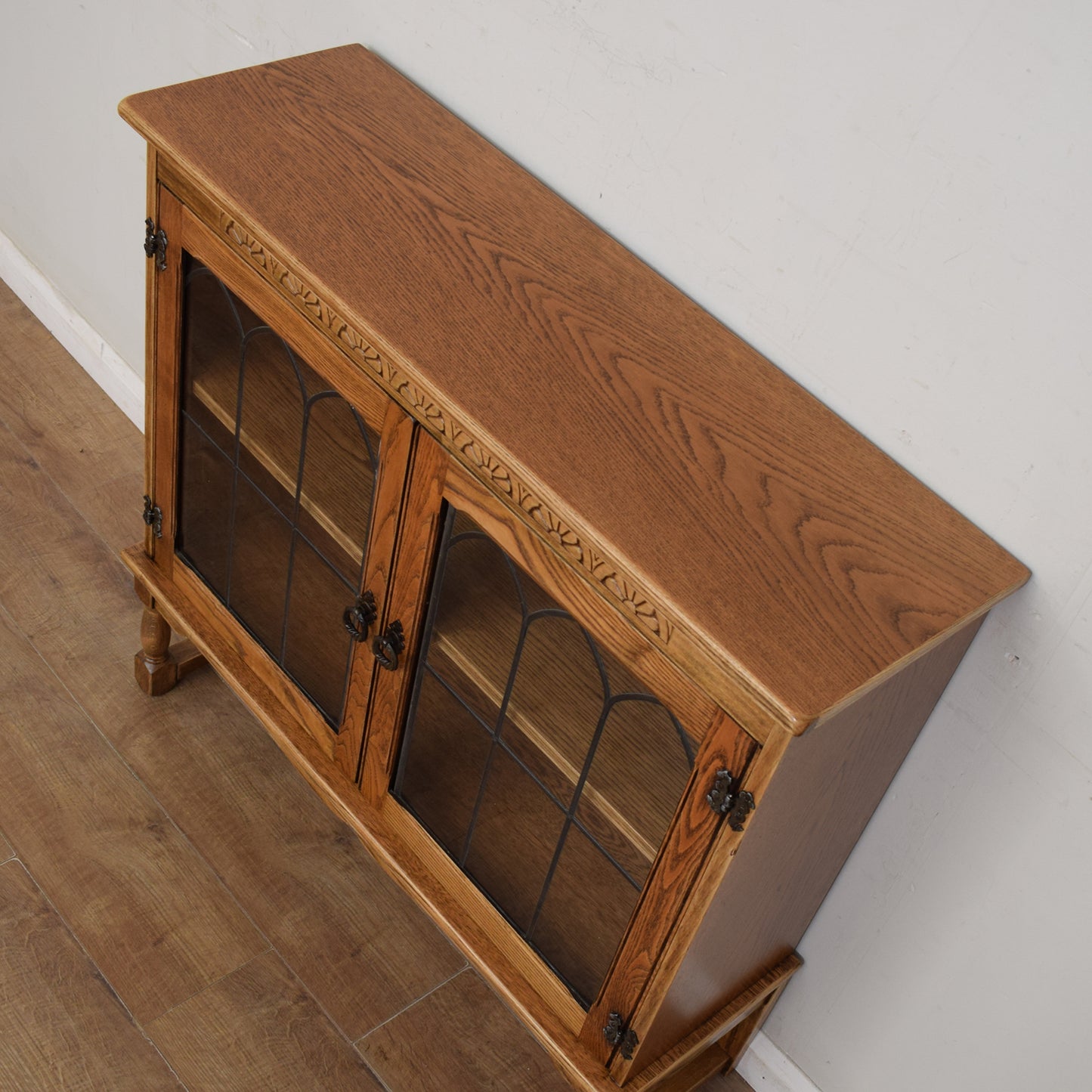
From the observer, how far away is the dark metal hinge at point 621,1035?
3.88 ft

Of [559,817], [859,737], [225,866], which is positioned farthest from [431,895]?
[859,737]

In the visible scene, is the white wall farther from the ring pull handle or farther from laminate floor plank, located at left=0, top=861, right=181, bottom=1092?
laminate floor plank, located at left=0, top=861, right=181, bottom=1092

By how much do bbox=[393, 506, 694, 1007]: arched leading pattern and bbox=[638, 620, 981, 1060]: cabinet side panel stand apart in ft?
0.25

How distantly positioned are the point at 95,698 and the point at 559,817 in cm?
93

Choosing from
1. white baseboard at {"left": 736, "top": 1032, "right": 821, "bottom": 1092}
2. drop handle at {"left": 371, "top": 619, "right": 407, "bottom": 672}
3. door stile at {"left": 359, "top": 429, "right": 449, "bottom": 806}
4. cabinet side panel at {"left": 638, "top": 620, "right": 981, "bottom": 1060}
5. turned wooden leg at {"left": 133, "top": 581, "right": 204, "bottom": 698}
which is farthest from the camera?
turned wooden leg at {"left": 133, "top": 581, "right": 204, "bottom": 698}

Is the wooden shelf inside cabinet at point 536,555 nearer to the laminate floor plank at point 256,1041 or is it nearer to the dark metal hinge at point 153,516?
the dark metal hinge at point 153,516

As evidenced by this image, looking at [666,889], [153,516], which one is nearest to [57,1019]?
[153,516]

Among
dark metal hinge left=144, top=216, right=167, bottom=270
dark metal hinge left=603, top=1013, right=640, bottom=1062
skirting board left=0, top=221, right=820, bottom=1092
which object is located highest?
dark metal hinge left=144, top=216, right=167, bottom=270

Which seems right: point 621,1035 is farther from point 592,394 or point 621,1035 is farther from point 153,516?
point 153,516

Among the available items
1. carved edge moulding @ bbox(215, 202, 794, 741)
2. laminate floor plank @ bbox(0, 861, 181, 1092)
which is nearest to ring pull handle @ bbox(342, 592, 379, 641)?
carved edge moulding @ bbox(215, 202, 794, 741)

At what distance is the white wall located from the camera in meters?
0.96

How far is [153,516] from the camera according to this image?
160 cm

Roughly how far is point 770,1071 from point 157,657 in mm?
1022

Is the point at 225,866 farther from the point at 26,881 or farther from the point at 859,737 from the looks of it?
the point at 859,737
